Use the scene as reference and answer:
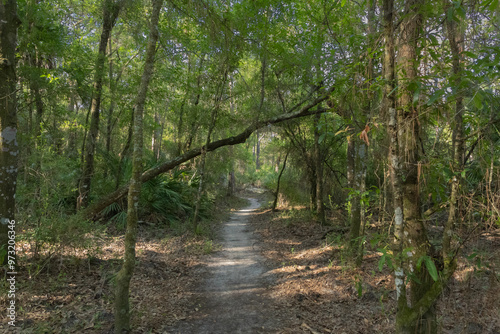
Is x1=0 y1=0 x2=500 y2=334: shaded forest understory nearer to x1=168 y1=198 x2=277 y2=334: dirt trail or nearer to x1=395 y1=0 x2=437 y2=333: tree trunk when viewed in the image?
x1=395 y1=0 x2=437 y2=333: tree trunk

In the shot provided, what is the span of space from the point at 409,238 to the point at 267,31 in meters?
7.54

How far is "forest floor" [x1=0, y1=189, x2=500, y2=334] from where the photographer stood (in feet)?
11.9

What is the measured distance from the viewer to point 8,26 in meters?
4.32

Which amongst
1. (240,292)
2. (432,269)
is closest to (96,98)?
(240,292)

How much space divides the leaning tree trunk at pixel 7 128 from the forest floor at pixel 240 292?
2.73ft

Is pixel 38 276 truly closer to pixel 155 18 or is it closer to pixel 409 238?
pixel 155 18

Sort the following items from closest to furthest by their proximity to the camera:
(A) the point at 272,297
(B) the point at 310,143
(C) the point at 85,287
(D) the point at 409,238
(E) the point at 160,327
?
(D) the point at 409,238, (E) the point at 160,327, (C) the point at 85,287, (A) the point at 272,297, (B) the point at 310,143

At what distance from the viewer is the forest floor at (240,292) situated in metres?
3.61

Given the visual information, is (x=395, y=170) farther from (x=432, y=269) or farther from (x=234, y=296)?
(x=234, y=296)

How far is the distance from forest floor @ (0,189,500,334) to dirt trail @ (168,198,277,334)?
17 mm

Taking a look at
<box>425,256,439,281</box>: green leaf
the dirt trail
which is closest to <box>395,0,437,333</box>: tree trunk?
<box>425,256,439,281</box>: green leaf

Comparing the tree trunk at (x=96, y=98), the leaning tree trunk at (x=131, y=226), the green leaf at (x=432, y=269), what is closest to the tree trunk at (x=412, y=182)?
the green leaf at (x=432, y=269)

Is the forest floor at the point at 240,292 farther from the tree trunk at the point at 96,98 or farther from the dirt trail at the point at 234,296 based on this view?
the tree trunk at the point at 96,98

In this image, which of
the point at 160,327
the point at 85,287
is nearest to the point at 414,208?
the point at 160,327
